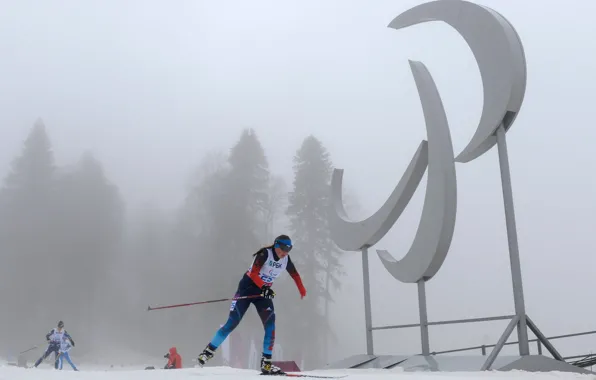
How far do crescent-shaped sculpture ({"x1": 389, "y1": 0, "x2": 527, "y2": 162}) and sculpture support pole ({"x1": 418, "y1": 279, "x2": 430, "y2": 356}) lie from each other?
9.53 ft

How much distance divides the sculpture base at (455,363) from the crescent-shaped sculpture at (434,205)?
172 cm

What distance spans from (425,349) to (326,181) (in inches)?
1224

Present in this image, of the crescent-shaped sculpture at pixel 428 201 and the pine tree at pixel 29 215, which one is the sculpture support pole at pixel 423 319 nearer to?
the crescent-shaped sculpture at pixel 428 201

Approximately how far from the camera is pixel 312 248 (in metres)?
39.8

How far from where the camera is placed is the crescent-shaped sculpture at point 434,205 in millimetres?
9703

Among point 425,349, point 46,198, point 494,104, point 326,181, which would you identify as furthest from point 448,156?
point 46,198

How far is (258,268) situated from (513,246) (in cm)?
421

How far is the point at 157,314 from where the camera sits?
41.2 meters

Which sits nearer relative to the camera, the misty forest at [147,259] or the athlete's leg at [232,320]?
the athlete's leg at [232,320]

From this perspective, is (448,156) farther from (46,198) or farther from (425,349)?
(46,198)

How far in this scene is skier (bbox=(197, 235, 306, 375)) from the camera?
647cm

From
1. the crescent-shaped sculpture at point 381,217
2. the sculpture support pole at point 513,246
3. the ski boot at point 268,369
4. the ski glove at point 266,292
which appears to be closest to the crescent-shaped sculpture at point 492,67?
the sculpture support pole at point 513,246

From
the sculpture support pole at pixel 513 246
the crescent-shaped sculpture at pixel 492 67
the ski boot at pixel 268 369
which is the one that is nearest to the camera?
the ski boot at pixel 268 369

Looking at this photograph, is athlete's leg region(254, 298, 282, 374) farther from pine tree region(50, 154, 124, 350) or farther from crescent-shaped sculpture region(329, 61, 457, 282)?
pine tree region(50, 154, 124, 350)
